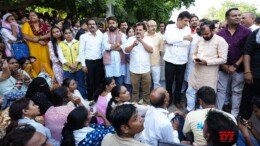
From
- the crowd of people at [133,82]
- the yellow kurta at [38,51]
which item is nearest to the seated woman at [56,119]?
the crowd of people at [133,82]

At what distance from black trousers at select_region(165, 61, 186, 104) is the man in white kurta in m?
0.63

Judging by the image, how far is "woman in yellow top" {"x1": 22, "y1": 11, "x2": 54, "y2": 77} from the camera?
256 inches

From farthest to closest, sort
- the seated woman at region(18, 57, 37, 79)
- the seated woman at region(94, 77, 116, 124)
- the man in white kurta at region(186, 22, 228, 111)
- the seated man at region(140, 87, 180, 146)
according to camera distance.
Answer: the seated woman at region(18, 57, 37, 79) → the man in white kurta at region(186, 22, 228, 111) → the seated woman at region(94, 77, 116, 124) → the seated man at region(140, 87, 180, 146)

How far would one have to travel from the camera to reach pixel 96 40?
651 cm

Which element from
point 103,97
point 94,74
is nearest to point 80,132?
point 103,97

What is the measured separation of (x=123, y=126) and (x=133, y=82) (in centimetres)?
356

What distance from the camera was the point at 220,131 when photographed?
2445mm

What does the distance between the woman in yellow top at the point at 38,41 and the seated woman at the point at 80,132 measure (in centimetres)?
336

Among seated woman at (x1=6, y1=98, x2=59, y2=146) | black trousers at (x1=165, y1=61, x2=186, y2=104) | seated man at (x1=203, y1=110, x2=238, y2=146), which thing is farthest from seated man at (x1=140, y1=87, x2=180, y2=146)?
black trousers at (x1=165, y1=61, x2=186, y2=104)

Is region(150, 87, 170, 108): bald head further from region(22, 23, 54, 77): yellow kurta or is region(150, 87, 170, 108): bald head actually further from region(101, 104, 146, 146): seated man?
region(22, 23, 54, 77): yellow kurta

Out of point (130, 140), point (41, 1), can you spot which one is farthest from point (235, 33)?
point (41, 1)

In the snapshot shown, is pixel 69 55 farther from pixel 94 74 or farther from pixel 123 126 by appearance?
pixel 123 126

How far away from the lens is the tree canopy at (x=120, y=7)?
10.8 m

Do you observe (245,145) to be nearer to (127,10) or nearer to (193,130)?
(193,130)
